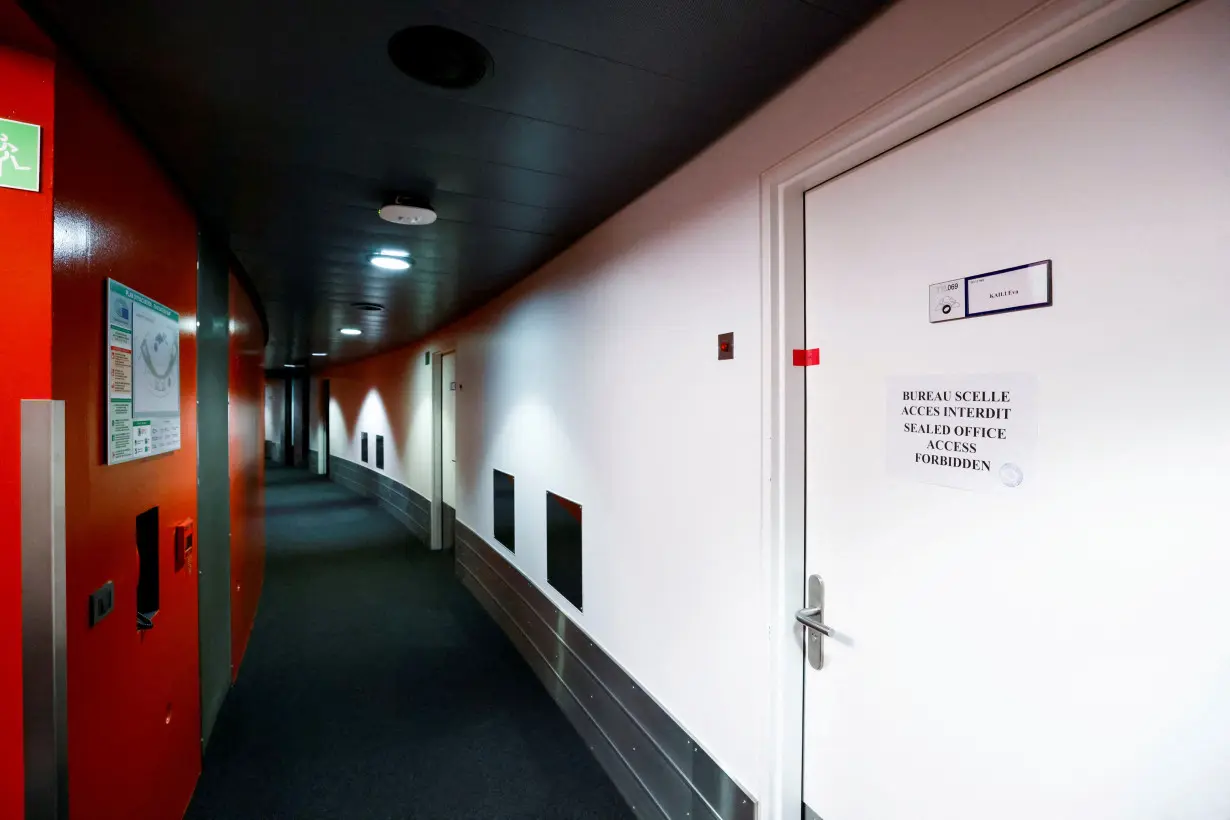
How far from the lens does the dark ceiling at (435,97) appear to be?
1209 mm

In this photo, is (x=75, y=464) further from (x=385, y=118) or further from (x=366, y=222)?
(x=366, y=222)

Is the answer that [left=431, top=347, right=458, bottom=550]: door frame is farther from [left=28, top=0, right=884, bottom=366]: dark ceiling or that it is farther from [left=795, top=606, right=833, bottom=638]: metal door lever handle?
[left=795, top=606, right=833, bottom=638]: metal door lever handle

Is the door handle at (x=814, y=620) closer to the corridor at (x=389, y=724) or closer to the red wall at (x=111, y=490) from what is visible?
the corridor at (x=389, y=724)

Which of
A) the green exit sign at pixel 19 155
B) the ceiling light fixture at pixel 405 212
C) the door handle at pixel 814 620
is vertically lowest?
the door handle at pixel 814 620

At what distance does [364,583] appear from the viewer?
5.16m

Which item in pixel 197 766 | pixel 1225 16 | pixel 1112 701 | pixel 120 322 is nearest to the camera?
pixel 1225 16

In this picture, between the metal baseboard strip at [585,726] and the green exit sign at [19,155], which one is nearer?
the green exit sign at [19,155]

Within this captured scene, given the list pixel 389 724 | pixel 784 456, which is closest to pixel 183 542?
pixel 389 724

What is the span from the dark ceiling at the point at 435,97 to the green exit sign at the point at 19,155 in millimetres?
245

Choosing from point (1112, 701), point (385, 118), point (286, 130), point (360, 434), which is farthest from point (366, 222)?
point (360, 434)

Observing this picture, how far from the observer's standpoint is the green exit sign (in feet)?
3.93

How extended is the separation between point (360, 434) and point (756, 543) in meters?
9.97

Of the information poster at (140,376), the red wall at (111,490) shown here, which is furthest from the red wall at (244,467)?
the information poster at (140,376)

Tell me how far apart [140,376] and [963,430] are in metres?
2.30
